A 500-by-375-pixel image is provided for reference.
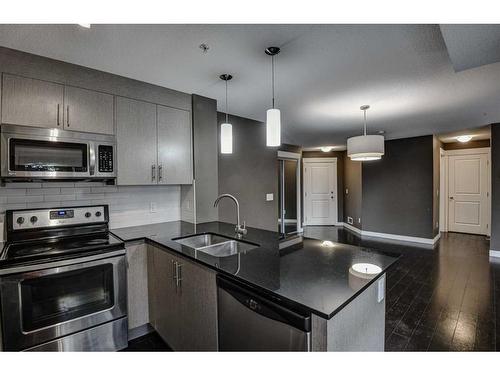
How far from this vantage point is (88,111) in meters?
2.12

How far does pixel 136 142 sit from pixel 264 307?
2.00 m

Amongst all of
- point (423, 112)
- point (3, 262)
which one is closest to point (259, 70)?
point (3, 262)

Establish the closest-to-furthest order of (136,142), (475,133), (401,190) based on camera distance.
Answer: (136,142), (475,133), (401,190)

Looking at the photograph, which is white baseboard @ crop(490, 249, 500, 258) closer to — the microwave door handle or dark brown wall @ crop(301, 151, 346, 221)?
dark brown wall @ crop(301, 151, 346, 221)

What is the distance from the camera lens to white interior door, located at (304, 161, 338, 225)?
24.0ft

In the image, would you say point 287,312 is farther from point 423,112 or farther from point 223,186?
point 423,112

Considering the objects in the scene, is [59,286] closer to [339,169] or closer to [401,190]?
[401,190]

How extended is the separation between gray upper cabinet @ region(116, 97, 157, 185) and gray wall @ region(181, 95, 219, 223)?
18.9 inches

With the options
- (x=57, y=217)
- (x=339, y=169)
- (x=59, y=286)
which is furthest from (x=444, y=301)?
(x=339, y=169)

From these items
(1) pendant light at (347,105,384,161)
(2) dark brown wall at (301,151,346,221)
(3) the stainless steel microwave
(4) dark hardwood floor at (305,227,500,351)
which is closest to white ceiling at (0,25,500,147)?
(1) pendant light at (347,105,384,161)

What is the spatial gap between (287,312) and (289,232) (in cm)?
518

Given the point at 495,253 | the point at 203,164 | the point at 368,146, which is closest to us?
the point at 203,164

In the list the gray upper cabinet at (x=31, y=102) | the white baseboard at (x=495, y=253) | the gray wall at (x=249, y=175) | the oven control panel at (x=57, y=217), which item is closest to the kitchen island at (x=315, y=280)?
the oven control panel at (x=57, y=217)
